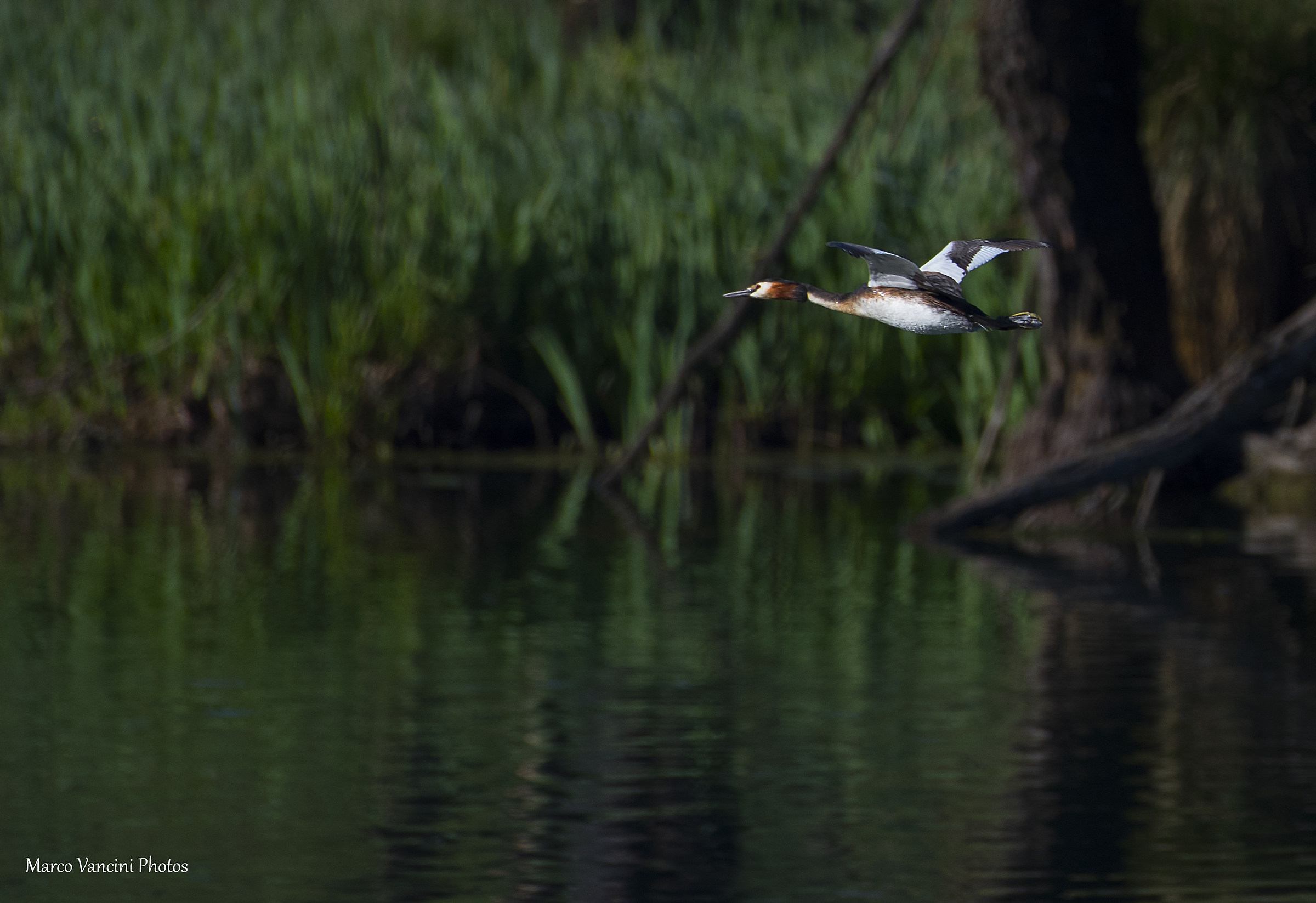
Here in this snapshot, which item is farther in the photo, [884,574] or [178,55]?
[178,55]

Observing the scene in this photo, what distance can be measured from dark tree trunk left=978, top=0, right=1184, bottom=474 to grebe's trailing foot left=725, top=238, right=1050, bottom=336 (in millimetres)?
6328

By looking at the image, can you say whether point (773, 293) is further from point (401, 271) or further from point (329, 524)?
point (401, 271)

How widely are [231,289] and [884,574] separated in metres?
3.84

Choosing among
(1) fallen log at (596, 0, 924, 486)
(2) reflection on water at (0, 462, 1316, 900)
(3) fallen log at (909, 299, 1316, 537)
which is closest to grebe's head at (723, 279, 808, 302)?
(1) fallen log at (596, 0, 924, 486)

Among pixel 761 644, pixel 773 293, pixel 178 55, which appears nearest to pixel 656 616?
pixel 761 644

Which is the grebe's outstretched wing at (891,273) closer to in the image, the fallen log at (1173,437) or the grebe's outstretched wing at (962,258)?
the grebe's outstretched wing at (962,258)

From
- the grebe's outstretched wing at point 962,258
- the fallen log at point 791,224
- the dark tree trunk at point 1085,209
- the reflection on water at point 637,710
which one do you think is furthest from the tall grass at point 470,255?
the grebe's outstretched wing at point 962,258

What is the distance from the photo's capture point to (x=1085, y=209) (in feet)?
26.6

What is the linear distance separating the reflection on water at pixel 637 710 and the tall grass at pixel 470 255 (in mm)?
1310

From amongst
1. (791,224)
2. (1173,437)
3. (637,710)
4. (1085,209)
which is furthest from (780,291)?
(1085,209)

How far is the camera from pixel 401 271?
10.5 meters

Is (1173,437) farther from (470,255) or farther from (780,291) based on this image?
(780,291)

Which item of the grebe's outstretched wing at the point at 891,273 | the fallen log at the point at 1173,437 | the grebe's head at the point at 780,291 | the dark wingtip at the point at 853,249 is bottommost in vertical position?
the fallen log at the point at 1173,437

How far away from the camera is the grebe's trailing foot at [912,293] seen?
1510 millimetres
